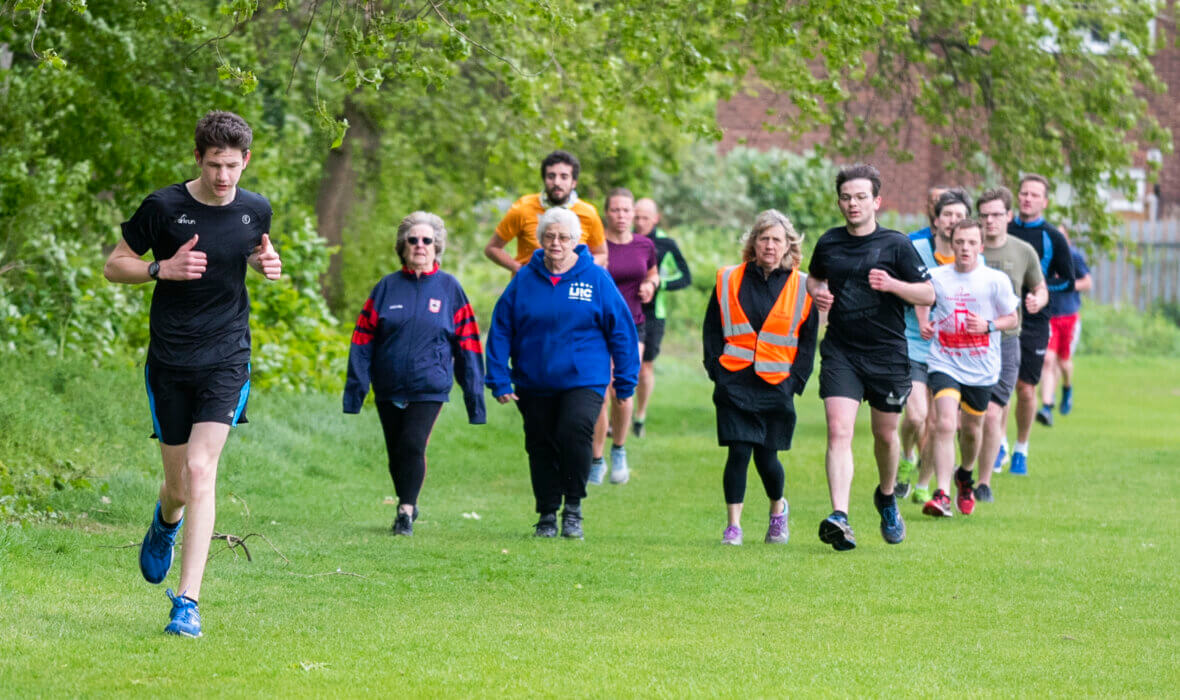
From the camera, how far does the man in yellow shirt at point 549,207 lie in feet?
39.4

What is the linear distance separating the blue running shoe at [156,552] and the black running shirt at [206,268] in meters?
0.85

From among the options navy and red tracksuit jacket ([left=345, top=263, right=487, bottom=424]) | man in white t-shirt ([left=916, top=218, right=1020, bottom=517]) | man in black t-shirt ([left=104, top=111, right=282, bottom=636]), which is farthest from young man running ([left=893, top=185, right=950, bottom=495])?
man in black t-shirt ([left=104, top=111, right=282, bottom=636])

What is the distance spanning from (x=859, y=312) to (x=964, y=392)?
1899 mm

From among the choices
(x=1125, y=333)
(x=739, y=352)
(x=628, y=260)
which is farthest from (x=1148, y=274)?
(x=739, y=352)

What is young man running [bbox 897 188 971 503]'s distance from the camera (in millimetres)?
11383

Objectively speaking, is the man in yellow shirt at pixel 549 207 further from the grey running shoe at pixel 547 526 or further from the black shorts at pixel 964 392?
the black shorts at pixel 964 392

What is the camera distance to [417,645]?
677cm

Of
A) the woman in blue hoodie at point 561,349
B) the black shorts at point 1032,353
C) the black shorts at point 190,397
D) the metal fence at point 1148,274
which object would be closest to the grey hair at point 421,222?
the woman in blue hoodie at point 561,349

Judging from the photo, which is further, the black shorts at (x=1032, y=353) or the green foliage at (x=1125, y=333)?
the green foliage at (x=1125, y=333)

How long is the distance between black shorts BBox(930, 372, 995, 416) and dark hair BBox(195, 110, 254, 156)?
5.71 metres

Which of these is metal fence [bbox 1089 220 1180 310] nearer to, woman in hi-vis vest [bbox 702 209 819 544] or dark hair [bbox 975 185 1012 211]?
dark hair [bbox 975 185 1012 211]

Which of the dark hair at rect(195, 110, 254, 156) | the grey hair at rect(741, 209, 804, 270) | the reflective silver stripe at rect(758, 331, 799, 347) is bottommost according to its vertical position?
the reflective silver stripe at rect(758, 331, 799, 347)

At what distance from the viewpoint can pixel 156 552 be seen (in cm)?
754

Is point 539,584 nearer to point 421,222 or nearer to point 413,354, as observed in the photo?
point 413,354
